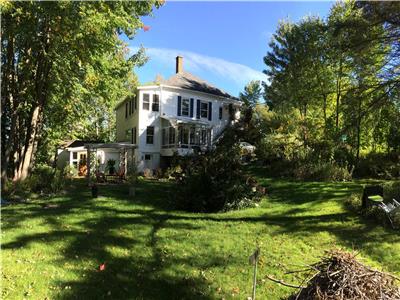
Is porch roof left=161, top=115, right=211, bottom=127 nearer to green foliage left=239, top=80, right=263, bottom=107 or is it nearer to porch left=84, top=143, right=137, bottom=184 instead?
porch left=84, top=143, right=137, bottom=184

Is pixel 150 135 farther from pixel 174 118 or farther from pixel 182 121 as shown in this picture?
pixel 182 121

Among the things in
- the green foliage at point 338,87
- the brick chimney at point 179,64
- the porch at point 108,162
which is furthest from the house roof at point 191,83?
the porch at point 108,162

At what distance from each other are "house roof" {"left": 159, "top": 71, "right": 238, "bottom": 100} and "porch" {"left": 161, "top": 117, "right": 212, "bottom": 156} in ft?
9.82

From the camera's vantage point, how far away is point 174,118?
28.3 metres

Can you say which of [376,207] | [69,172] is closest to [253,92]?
[69,172]

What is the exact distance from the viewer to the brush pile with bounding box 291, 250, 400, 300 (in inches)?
92.3

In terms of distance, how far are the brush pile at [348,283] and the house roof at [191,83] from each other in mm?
26969

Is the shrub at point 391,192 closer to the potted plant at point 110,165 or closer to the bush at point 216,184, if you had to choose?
the bush at point 216,184

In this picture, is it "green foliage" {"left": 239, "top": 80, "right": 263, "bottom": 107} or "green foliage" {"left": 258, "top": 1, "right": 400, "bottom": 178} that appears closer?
"green foliage" {"left": 258, "top": 1, "right": 400, "bottom": 178}

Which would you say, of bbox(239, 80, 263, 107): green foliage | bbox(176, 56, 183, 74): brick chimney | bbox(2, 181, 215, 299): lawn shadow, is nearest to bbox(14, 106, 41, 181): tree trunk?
bbox(2, 181, 215, 299): lawn shadow

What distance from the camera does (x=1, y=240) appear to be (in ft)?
26.3

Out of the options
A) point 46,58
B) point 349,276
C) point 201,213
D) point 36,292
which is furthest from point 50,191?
point 349,276

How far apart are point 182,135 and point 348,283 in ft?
85.2

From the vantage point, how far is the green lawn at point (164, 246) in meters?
6.45
